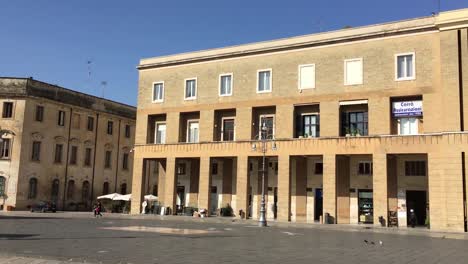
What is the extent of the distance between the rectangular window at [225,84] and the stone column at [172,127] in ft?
16.7

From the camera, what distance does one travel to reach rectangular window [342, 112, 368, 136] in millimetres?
40125

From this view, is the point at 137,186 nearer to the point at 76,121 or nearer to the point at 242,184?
the point at 242,184

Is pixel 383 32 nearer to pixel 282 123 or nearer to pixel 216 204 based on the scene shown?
pixel 282 123

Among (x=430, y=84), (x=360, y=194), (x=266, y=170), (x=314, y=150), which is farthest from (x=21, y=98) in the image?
(x=430, y=84)

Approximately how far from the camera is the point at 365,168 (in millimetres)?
41062

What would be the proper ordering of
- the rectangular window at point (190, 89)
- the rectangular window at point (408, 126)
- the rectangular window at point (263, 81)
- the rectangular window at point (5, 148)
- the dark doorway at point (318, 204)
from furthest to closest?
the rectangular window at point (5, 148) → the rectangular window at point (190, 89) → the rectangular window at point (263, 81) → the dark doorway at point (318, 204) → the rectangular window at point (408, 126)

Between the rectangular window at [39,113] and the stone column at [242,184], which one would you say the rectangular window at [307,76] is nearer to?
the stone column at [242,184]

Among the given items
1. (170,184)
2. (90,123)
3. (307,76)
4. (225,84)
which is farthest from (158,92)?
(307,76)

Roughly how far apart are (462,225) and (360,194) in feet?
28.4

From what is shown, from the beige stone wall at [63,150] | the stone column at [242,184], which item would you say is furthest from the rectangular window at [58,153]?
the stone column at [242,184]

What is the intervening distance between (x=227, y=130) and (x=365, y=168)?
42.8 feet

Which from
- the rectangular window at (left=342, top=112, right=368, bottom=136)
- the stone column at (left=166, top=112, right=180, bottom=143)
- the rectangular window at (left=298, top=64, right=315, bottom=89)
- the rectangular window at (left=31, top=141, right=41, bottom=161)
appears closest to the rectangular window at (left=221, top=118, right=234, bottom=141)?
the stone column at (left=166, top=112, right=180, bottom=143)

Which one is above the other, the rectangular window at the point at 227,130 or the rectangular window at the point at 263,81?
the rectangular window at the point at 263,81

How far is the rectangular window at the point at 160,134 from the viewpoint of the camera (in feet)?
166
